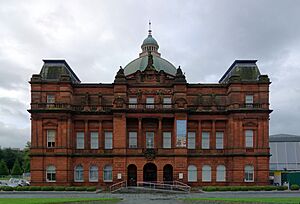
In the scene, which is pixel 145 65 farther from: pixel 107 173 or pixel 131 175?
pixel 107 173

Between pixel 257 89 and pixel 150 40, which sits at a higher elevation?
pixel 150 40

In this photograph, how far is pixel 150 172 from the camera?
2393 inches

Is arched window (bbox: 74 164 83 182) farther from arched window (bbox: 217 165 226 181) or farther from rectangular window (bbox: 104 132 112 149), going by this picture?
arched window (bbox: 217 165 226 181)

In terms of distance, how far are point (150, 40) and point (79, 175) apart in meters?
29.6

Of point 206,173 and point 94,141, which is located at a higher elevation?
point 94,141

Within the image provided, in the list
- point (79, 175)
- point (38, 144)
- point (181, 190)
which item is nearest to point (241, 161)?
point (181, 190)

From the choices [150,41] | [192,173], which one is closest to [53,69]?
[150,41]

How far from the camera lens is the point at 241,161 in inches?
2298

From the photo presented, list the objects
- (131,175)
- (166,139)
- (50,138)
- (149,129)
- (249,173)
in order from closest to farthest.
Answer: (249,173) < (50,138) < (131,175) < (149,129) < (166,139)

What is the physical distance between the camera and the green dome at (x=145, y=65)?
70562mm

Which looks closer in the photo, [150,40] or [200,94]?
[200,94]

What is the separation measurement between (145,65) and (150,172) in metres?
18.7

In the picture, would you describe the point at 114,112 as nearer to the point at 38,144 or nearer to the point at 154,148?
the point at 154,148

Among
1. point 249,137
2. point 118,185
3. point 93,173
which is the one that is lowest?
point 118,185
